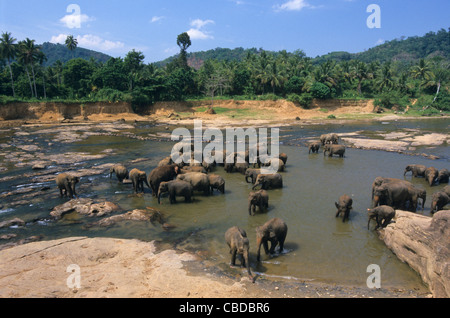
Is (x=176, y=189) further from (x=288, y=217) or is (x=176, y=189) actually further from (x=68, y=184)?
(x=68, y=184)

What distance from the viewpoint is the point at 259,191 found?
1304 centimetres

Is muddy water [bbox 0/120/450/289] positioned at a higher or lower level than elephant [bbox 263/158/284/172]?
lower

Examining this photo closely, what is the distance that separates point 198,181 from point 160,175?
6.56ft

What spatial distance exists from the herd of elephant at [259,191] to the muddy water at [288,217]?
0.45 metres

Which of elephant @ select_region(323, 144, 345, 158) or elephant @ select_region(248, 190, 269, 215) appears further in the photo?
elephant @ select_region(323, 144, 345, 158)

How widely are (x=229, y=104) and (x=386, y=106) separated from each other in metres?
30.5

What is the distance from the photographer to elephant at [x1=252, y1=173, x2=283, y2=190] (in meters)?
15.8

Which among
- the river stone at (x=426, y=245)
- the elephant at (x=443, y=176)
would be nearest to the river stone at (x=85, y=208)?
the river stone at (x=426, y=245)

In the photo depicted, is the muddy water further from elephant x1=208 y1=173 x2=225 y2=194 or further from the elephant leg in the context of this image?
elephant x1=208 y1=173 x2=225 y2=194

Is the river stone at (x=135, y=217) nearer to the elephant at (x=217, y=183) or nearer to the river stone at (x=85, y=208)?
the river stone at (x=85, y=208)

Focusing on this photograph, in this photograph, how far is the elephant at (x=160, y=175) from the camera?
15266 mm

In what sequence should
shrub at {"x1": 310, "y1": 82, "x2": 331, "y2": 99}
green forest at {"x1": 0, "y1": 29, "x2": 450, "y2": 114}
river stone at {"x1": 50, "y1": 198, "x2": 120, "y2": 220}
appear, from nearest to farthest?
river stone at {"x1": 50, "y1": 198, "x2": 120, "y2": 220} < green forest at {"x1": 0, "y1": 29, "x2": 450, "y2": 114} < shrub at {"x1": 310, "y1": 82, "x2": 331, "y2": 99}

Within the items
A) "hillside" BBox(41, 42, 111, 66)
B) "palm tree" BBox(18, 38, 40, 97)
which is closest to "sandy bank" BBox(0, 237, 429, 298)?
"palm tree" BBox(18, 38, 40, 97)
